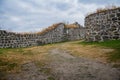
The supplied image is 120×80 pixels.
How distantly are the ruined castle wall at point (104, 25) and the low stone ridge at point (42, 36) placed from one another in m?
5.67

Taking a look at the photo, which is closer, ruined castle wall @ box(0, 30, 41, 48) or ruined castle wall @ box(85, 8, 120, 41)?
ruined castle wall @ box(85, 8, 120, 41)

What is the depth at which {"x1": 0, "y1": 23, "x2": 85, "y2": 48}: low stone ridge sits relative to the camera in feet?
63.7

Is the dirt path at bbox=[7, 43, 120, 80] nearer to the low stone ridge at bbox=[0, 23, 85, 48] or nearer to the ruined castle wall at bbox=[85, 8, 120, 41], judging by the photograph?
the ruined castle wall at bbox=[85, 8, 120, 41]

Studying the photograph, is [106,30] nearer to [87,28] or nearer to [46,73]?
[87,28]

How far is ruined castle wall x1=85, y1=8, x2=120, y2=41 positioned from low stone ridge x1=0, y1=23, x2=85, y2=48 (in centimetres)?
567

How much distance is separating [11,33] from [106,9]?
30.9 ft

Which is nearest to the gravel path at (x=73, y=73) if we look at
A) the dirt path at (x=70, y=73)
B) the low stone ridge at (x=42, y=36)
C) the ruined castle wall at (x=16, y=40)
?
the dirt path at (x=70, y=73)

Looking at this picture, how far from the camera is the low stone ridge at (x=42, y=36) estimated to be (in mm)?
19422

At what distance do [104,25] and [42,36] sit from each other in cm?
783

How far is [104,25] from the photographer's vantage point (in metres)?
17.4

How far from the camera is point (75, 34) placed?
26.6 metres

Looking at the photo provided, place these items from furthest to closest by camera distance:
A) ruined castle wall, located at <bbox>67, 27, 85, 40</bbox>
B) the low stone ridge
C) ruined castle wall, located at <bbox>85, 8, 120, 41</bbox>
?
ruined castle wall, located at <bbox>67, 27, 85, 40</bbox>, the low stone ridge, ruined castle wall, located at <bbox>85, 8, 120, 41</bbox>

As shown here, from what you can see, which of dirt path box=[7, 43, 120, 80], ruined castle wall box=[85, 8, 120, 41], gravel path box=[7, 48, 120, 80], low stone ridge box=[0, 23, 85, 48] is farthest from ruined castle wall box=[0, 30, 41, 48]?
gravel path box=[7, 48, 120, 80]

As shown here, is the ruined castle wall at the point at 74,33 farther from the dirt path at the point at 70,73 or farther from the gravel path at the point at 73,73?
the gravel path at the point at 73,73
